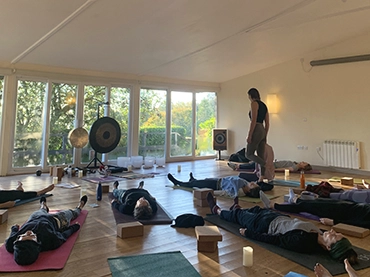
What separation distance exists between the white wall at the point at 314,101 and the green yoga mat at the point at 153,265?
210 inches

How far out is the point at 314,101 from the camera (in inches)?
248

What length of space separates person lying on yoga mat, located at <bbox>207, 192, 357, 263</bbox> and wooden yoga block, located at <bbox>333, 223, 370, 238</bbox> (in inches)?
18.3

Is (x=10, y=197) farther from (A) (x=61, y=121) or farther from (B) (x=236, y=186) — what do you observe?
(A) (x=61, y=121)

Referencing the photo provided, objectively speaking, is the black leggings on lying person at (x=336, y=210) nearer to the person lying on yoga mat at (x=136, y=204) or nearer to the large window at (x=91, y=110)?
the person lying on yoga mat at (x=136, y=204)

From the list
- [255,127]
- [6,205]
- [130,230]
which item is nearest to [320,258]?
[130,230]

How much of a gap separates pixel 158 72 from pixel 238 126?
2.87 m

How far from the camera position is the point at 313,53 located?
629 cm

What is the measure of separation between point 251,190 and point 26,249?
2603 millimetres

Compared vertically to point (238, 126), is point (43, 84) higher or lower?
higher

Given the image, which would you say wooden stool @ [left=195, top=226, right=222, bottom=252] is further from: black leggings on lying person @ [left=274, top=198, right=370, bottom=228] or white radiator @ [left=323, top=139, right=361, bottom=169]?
white radiator @ [left=323, top=139, right=361, bottom=169]

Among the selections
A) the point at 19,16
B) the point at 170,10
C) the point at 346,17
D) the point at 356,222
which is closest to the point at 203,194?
the point at 356,222

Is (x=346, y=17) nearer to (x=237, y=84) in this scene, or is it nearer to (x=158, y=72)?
A: (x=237, y=84)

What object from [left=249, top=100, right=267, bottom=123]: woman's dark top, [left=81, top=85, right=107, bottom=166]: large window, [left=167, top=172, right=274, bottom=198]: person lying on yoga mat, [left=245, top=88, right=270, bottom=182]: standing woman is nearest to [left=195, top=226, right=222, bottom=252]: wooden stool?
[left=167, top=172, right=274, bottom=198]: person lying on yoga mat

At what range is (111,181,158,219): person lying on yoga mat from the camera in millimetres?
2656
